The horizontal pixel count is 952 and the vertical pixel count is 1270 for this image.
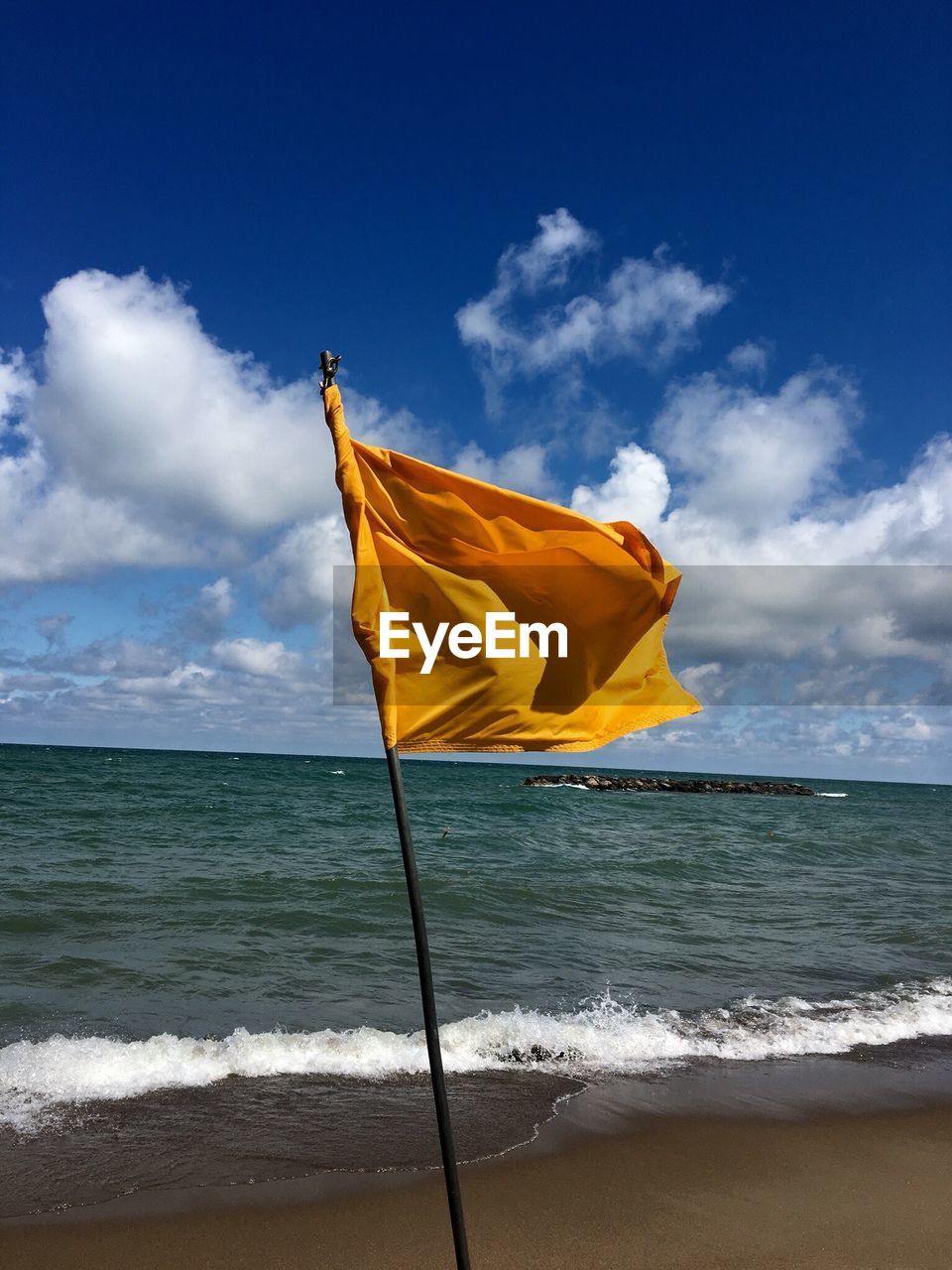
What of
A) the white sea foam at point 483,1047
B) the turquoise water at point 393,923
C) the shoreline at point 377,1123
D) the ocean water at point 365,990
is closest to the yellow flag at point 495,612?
the shoreline at point 377,1123

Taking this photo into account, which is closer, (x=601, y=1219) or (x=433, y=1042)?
(x=433, y=1042)

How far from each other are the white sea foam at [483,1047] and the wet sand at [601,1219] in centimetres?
163

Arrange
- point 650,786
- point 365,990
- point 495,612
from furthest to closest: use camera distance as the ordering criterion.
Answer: point 650,786 < point 365,990 < point 495,612

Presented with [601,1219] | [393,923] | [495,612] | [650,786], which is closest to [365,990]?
[393,923]

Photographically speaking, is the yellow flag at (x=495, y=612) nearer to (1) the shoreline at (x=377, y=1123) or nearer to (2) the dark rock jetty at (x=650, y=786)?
(1) the shoreline at (x=377, y=1123)

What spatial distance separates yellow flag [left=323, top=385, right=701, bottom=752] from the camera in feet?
11.0

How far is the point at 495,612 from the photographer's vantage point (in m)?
3.67

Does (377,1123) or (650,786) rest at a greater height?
(377,1123)

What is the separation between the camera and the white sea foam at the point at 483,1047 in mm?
6492

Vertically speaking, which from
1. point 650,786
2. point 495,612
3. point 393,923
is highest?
point 495,612

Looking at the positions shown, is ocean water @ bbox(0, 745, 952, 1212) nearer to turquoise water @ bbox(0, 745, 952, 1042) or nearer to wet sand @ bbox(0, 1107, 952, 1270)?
turquoise water @ bbox(0, 745, 952, 1042)

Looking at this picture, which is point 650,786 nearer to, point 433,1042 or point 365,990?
point 365,990

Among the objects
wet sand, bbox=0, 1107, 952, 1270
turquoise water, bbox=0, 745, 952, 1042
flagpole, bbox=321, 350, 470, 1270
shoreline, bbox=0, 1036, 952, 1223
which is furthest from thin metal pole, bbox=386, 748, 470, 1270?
turquoise water, bbox=0, 745, 952, 1042

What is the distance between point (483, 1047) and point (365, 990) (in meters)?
2.09
